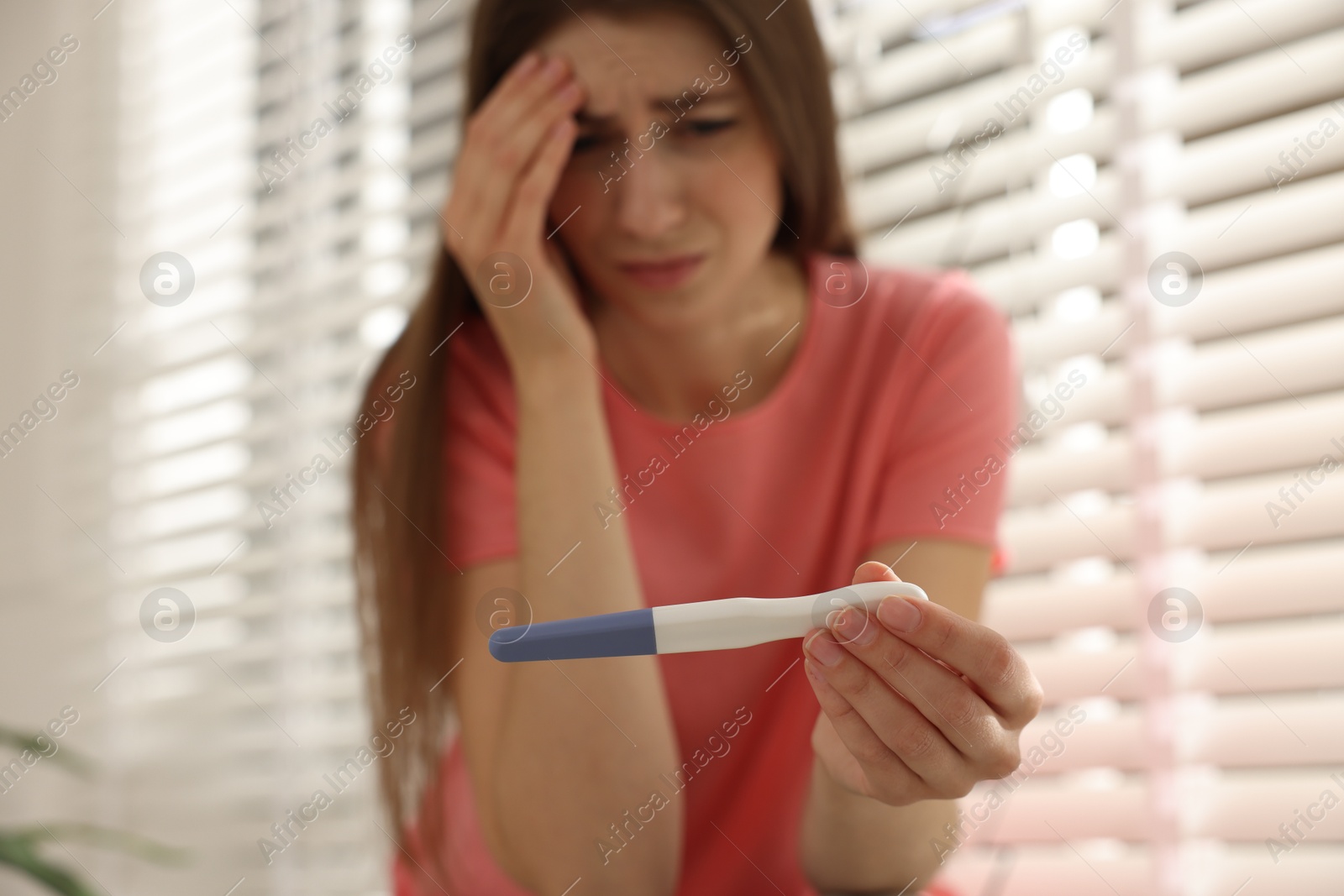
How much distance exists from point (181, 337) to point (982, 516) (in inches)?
44.9

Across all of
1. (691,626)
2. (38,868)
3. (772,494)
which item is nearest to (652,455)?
(772,494)

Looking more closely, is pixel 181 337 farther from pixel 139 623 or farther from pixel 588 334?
pixel 588 334

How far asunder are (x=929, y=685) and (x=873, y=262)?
1.63ft

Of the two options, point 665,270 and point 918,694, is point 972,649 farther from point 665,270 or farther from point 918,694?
point 665,270

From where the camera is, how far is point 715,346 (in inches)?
32.0

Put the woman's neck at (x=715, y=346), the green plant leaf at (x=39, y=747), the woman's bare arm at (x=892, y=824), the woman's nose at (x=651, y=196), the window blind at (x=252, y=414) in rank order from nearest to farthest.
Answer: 1. the woman's bare arm at (x=892, y=824)
2. the woman's nose at (x=651, y=196)
3. the woman's neck at (x=715, y=346)
4. the green plant leaf at (x=39, y=747)
5. the window blind at (x=252, y=414)

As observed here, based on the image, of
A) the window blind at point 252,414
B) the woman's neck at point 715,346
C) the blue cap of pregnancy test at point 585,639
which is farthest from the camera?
the window blind at point 252,414

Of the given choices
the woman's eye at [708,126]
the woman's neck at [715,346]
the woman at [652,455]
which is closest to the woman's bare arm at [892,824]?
the woman at [652,455]

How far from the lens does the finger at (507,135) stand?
0.69 m

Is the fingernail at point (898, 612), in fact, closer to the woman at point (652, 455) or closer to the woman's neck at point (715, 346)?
the woman at point (652, 455)

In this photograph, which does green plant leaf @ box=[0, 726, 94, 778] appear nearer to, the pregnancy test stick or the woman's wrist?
the woman's wrist

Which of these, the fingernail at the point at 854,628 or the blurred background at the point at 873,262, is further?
the blurred background at the point at 873,262

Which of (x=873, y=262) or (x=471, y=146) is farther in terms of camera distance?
(x=873, y=262)

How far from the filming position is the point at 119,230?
55.9 inches
